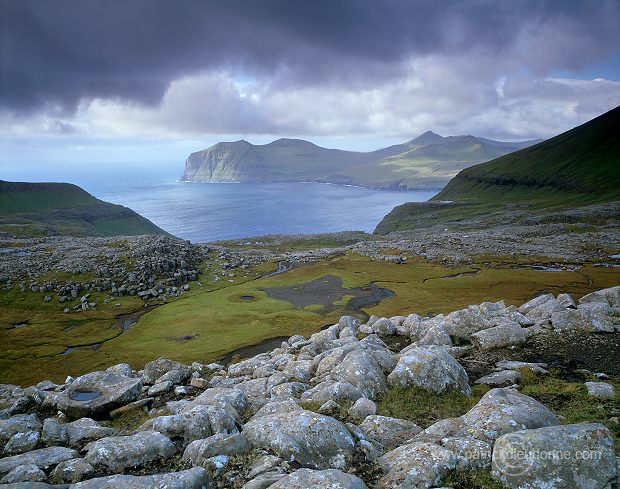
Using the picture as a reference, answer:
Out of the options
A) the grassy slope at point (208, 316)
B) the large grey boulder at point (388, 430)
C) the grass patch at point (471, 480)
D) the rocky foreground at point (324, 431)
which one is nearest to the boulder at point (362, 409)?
the rocky foreground at point (324, 431)

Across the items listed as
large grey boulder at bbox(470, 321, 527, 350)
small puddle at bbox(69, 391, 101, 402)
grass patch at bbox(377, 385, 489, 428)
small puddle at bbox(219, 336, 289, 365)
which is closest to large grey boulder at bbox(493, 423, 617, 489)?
grass patch at bbox(377, 385, 489, 428)

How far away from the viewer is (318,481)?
1166 cm

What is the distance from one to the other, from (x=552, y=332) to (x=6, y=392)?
50.1 meters

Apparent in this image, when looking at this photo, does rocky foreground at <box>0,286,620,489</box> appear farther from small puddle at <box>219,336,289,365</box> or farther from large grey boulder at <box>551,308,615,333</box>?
small puddle at <box>219,336,289,365</box>

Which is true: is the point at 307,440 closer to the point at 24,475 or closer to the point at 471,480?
the point at 471,480

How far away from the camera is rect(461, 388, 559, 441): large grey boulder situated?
14.7 meters

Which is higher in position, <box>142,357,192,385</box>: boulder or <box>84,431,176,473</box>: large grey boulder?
<box>84,431,176,473</box>: large grey boulder

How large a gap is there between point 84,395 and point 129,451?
15091mm

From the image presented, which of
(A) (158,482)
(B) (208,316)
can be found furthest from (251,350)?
(A) (158,482)

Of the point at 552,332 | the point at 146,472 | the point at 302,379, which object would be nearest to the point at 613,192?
the point at 552,332

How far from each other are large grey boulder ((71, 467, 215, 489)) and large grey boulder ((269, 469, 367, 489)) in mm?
2851

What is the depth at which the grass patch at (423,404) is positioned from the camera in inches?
795

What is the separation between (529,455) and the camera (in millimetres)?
12258

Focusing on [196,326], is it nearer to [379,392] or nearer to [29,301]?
[29,301]
